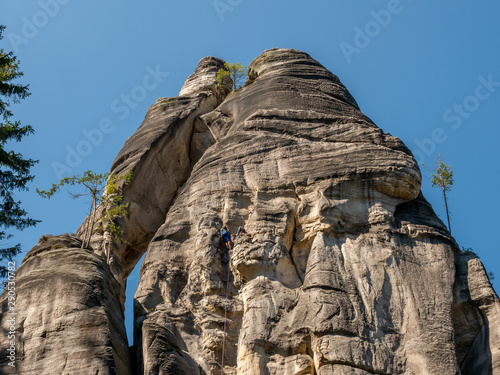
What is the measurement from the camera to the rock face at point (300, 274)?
61.8ft

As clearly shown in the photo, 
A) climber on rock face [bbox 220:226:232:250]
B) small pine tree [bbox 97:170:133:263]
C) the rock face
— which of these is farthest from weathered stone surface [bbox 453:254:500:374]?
small pine tree [bbox 97:170:133:263]

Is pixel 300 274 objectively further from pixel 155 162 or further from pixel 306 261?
pixel 155 162

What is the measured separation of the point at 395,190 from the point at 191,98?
16152 millimetres

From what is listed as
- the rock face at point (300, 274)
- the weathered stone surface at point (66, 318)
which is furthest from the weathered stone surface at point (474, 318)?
the weathered stone surface at point (66, 318)

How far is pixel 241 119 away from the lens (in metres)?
28.1

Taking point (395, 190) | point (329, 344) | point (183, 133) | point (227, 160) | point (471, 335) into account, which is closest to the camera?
point (329, 344)

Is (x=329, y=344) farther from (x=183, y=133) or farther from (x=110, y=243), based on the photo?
(x=183, y=133)

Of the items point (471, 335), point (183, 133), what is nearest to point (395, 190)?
point (471, 335)

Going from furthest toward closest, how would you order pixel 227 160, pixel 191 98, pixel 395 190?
1. pixel 191 98
2. pixel 227 160
3. pixel 395 190

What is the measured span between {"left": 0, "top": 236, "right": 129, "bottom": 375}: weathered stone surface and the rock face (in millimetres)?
63

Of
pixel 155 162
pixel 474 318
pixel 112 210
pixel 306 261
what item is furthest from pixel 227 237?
pixel 155 162

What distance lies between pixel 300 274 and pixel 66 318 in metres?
6.80

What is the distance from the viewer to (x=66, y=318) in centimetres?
1828

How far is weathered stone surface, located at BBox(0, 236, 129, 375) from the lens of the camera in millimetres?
17469
